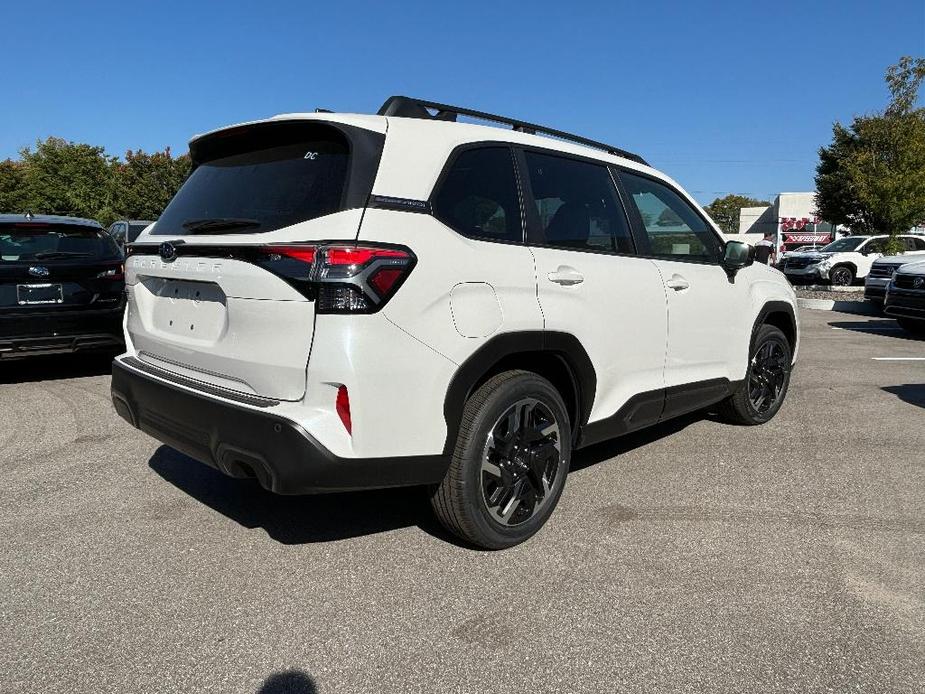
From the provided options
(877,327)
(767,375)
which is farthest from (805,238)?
(767,375)

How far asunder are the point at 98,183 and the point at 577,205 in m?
50.5

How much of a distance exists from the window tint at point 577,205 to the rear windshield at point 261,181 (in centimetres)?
102

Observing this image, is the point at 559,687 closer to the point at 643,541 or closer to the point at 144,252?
the point at 643,541

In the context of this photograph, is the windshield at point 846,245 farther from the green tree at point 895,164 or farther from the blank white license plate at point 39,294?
the blank white license plate at point 39,294

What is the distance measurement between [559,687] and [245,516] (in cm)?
193

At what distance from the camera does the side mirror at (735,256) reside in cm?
450

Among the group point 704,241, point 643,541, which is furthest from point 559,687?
point 704,241

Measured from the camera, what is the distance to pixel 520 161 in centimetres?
322

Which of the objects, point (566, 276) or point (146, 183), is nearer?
point (566, 276)

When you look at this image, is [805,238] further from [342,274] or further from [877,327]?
[342,274]

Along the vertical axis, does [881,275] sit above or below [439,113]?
below

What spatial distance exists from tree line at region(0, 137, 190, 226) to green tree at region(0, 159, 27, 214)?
6.34 ft

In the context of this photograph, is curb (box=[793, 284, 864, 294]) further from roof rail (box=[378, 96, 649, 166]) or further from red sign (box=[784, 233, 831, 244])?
red sign (box=[784, 233, 831, 244])

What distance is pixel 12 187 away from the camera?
2133 inches
